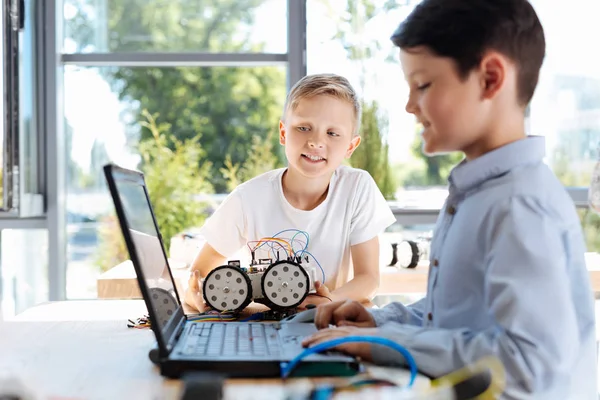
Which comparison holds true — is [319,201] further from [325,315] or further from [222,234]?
[325,315]

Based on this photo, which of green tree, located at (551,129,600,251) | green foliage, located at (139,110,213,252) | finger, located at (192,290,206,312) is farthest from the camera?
green tree, located at (551,129,600,251)

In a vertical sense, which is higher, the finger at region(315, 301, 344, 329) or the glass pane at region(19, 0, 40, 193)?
the glass pane at region(19, 0, 40, 193)

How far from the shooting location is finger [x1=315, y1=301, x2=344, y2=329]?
1053 mm

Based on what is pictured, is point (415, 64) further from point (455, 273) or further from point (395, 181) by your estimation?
point (395, 181)

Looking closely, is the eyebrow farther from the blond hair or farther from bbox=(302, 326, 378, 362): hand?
the blond hair

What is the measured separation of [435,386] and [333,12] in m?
2.92

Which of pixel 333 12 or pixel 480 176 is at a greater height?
pixel 333 12

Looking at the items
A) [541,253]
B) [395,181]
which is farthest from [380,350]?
[395,181]

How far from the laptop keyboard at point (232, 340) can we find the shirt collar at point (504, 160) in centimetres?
35

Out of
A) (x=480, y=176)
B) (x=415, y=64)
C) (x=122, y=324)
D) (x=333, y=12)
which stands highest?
(x=333, y=12)

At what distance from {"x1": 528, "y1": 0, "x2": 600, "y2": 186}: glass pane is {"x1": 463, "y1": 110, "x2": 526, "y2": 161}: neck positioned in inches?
107

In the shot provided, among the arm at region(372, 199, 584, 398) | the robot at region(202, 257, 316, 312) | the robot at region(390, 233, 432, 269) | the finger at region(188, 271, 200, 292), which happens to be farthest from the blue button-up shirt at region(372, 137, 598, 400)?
the robot at region(390, 233, 432, 269)

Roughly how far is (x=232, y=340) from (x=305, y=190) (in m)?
0.93

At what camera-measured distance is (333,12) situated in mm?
3479
